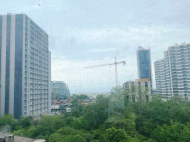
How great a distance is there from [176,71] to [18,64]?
13719mm

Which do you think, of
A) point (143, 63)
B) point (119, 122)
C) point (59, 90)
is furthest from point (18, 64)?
point (143, 63)

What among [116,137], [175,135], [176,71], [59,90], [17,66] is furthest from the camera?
[176,71]

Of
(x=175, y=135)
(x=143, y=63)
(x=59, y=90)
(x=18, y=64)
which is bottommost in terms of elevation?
(x=175, y=135)

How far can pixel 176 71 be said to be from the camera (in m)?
16.1

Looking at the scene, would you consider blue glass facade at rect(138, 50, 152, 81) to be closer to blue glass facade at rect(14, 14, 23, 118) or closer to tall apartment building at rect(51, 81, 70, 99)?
tall apartment building at rect(51, 81, 70, 99)

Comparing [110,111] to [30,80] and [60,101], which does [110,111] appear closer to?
[30,80]

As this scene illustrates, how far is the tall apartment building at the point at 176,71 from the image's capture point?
15398 mm

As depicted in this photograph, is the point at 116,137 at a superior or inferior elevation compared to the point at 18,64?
inferior

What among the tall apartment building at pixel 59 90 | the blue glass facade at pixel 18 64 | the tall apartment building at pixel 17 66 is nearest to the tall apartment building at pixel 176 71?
the tall apartment building at pixel 59 90

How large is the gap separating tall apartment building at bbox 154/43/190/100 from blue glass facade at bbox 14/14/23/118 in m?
12.9

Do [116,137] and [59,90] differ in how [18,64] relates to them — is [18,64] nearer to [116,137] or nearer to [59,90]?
[59,90]

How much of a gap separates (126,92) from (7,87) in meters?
6.72

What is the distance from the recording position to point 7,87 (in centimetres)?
960

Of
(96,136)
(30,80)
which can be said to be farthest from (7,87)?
(96,136)
